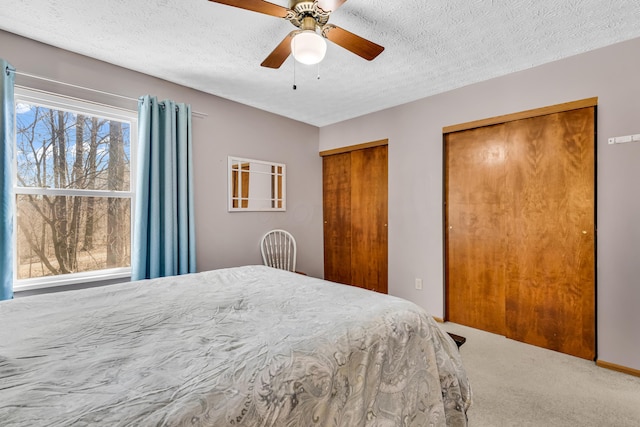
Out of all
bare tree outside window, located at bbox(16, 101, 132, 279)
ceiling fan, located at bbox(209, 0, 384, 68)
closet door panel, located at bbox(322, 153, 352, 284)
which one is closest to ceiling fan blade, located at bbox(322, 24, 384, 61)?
ceiling fan, located at bbox(209, 0, 384, 68)

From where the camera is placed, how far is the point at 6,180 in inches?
75.0

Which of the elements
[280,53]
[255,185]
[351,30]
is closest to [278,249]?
[255,185]

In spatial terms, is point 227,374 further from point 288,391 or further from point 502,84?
point 502,84

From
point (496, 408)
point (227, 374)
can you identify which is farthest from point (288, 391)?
point (496, 408)

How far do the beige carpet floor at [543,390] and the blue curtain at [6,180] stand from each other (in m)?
2.99

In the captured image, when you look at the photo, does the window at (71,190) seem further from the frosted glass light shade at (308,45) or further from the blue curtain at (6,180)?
Answer: the frosted glass light shade at (308,45)

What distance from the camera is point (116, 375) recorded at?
0.83m

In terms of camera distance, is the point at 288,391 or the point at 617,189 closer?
the point at 288,391

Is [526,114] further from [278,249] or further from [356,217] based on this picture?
[278,249]

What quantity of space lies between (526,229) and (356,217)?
1874 millimetres

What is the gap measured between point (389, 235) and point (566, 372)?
190 cm

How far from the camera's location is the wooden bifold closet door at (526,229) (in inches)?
90.7

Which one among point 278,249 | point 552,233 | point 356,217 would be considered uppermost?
point 356,217

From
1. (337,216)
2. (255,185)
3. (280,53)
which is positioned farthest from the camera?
(337,216)
